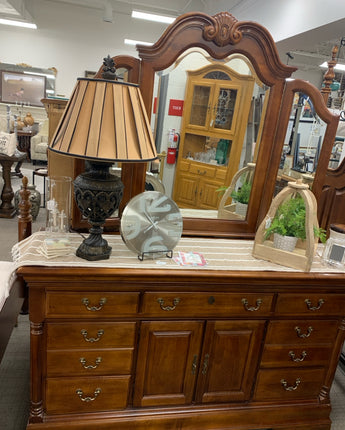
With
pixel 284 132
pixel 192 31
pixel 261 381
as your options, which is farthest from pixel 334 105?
pixel 261 381

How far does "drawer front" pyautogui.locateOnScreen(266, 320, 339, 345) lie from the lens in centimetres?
170

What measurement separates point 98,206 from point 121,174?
0.39 metres

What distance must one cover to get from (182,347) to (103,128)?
1069 millimetres

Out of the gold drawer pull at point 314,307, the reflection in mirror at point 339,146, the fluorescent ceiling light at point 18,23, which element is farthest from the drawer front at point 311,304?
the fluorescent ceiling light at point 18,23

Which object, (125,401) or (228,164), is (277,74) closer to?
(228,164)

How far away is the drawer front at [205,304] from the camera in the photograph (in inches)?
59.6

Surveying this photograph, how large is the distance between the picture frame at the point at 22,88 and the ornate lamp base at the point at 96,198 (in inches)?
320

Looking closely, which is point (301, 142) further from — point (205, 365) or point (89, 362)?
point (89, 362)

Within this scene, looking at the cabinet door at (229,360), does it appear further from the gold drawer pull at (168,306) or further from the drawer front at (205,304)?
the gold drawer pull at (168,306)

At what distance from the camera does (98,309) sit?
1447 mm

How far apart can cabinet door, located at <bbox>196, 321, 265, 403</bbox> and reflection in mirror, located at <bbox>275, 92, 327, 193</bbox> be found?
79 centimetres

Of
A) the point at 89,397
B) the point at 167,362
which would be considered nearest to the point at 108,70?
the point at 167,362

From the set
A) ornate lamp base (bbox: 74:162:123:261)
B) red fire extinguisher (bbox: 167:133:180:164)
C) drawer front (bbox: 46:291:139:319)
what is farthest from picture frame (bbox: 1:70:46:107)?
drawer front (bbox: 46:291:139:319)

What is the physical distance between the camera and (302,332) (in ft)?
5.72
